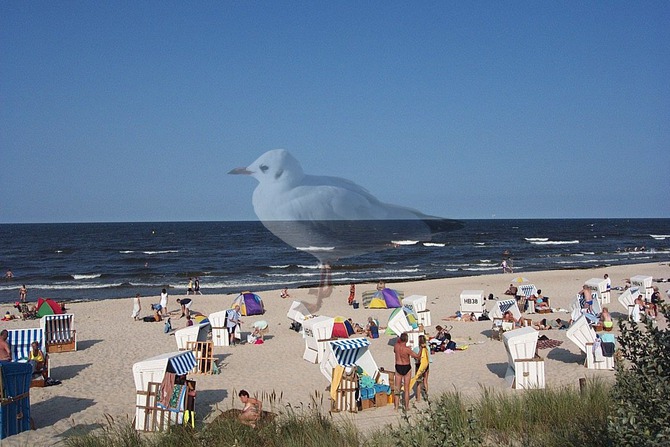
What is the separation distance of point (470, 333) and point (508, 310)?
1.26 m

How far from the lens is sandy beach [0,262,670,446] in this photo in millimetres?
9227

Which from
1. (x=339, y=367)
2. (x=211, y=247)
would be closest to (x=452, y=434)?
(x=339, y=367)

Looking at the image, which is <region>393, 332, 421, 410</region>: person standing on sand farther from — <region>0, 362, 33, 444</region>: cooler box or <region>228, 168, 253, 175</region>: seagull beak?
<region>228, 168, 253, 175</region>: seagull beak

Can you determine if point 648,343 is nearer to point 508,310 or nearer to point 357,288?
point 508,310

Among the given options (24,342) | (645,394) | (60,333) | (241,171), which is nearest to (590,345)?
(645,394)

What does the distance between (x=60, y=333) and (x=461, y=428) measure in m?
12.3

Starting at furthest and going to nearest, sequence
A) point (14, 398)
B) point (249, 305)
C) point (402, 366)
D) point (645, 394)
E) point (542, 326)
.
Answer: point (249, 305) → point (542, 326) → point (402, 366) → point (14, 398) → point (645, 394)

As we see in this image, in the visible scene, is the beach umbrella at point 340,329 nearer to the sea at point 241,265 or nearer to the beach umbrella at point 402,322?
the beach umbrella at point 402,322

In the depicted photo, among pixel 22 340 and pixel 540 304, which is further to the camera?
pixel 540 304

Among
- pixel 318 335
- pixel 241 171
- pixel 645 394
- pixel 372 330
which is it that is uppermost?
pixel 241 171

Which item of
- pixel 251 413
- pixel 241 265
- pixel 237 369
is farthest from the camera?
pixel 241 265

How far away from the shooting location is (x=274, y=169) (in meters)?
12.9

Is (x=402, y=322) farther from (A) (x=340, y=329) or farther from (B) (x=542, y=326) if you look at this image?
(B) (x=542, y=326)

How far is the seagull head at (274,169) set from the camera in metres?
12.8
